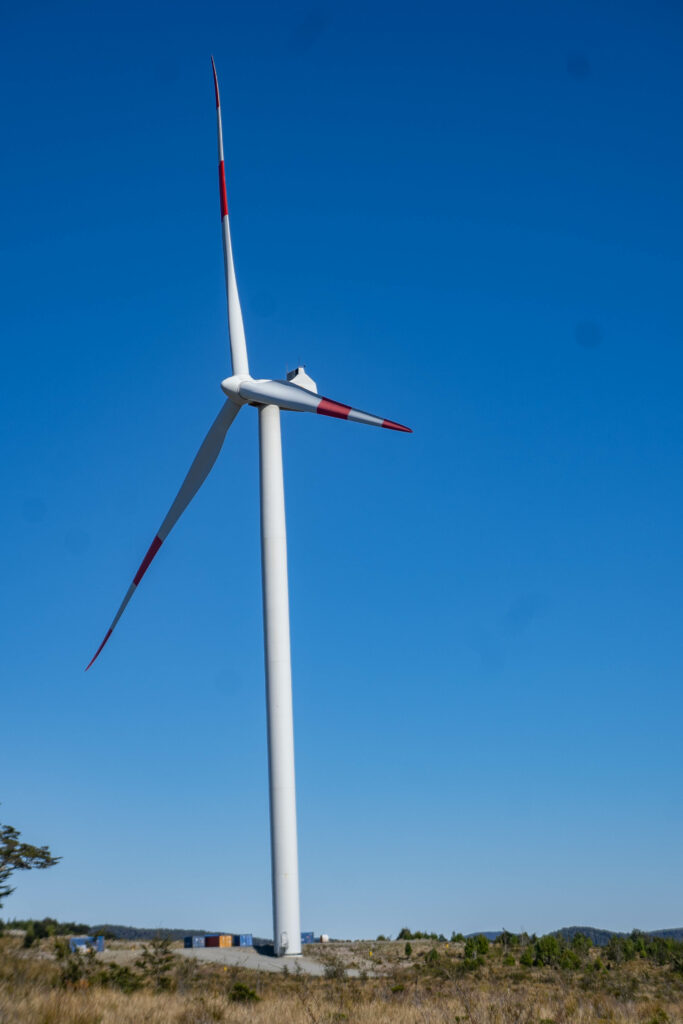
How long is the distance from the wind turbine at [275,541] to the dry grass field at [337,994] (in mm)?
3968

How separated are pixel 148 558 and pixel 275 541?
22.8 ft

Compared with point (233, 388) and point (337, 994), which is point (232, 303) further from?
point (337, 994)

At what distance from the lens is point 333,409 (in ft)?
149

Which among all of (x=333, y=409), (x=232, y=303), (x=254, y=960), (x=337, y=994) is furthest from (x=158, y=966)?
(x=232, y=303)

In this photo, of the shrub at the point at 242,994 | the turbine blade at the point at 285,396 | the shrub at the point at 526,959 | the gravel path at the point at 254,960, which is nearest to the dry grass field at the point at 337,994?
the shrub at the point at 242,994

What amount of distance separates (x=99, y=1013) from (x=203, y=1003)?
3.64 meters

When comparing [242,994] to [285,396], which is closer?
[242,994]

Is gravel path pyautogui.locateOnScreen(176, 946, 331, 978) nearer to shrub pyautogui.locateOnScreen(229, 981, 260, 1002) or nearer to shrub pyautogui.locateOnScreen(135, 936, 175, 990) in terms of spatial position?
shrub pyautogui.locateOnScreen(135, 936, 175, 990)

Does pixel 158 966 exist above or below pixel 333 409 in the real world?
below

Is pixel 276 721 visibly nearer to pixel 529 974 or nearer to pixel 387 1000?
pixel 387 1000

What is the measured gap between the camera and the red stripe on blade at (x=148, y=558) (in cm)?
4856

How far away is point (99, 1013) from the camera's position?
24.3 meters

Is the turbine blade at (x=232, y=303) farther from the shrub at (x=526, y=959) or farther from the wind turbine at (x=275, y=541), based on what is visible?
the shrub at (x=526, y=959)

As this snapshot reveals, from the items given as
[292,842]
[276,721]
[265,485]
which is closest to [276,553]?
[265,485]
